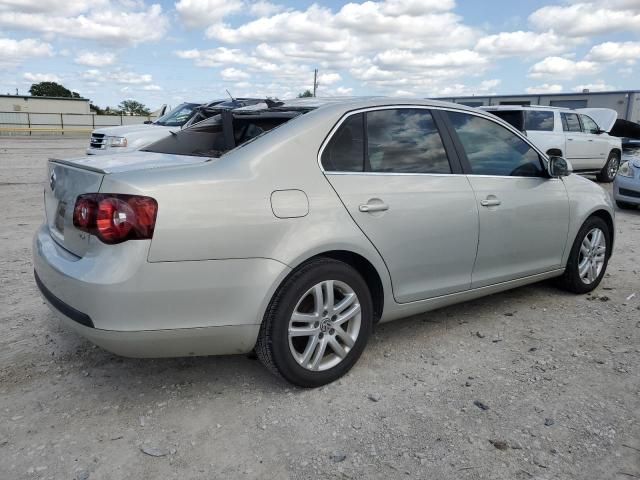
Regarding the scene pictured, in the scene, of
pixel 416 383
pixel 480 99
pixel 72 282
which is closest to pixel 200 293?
pixel 72 282

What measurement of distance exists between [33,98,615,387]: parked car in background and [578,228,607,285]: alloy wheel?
2.64 ft

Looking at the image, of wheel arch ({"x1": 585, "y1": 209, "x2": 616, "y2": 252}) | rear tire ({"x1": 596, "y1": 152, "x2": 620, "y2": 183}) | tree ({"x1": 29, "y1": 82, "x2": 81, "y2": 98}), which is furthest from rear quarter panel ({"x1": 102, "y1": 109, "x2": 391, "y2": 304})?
tree ({"x1": 29, "y1": 82, "x2": 81, "y2": 98})

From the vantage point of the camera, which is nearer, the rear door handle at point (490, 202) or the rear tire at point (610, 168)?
the rear door handle at point (490, 202)

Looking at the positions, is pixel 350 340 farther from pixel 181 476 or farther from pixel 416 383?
pixel 181 476

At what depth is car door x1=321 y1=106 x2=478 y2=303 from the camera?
3.26 meters

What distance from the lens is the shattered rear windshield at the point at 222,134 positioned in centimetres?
339

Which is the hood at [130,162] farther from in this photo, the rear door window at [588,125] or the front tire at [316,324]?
the rear door window at [588,125]

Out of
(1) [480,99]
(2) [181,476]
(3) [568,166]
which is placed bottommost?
(2) [181,476]

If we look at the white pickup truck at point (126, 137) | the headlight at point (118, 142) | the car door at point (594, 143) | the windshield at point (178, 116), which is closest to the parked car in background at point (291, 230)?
the white pickup truck at point (126, 137)

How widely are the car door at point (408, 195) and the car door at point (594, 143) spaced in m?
11.1

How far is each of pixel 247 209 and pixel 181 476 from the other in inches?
48.9

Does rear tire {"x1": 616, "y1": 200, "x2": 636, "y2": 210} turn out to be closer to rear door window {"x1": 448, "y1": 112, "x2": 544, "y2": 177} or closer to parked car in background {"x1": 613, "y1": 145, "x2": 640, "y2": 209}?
parked car in background {"x1": 613, "y1": 145, "x2": 640, "y2": 209}

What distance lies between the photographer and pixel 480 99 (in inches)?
1403

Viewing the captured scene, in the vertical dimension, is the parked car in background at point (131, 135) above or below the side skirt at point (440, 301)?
above
